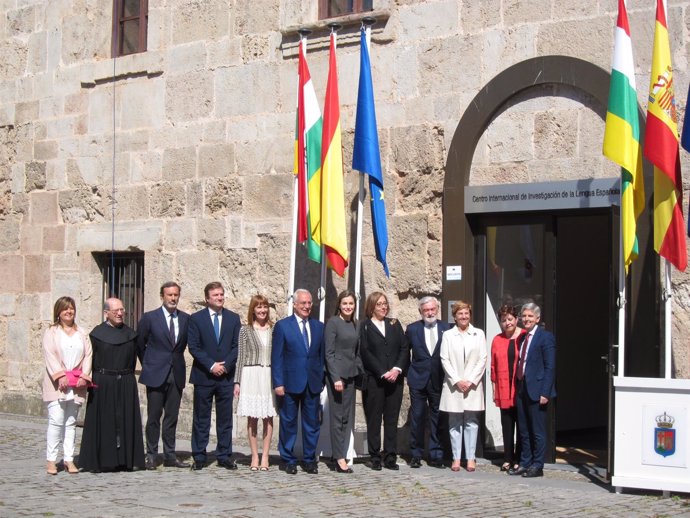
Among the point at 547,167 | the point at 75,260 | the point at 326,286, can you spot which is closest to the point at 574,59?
the point at 547,167

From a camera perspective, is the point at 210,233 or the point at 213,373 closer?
the point at 213,373

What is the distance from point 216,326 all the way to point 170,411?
0.88m

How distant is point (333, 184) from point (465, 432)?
2.52m

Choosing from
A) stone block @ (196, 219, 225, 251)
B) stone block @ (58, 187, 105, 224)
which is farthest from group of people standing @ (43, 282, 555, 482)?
stone block @ (58, 187, 105, 224)

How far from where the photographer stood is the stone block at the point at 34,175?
14398 millimetres

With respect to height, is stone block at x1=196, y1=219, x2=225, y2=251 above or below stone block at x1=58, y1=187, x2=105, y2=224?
below

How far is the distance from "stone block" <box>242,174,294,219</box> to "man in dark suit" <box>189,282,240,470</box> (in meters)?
1.90

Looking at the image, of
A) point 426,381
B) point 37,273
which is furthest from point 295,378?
point 37,273

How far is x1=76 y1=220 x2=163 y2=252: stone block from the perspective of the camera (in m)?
13.2

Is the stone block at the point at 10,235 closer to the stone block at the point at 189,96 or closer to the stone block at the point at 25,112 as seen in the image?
the stone block at the point at 25,112

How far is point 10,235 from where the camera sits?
1473 centimetres

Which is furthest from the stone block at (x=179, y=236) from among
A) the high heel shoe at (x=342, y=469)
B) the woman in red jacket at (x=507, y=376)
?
the woman in red jacket at (x=507, y=376)

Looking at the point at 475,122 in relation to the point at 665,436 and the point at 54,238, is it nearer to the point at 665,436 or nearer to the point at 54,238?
the point at 665,436

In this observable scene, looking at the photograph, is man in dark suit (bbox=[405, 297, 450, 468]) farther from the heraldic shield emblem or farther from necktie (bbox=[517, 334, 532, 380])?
the heraldic shield emblem
